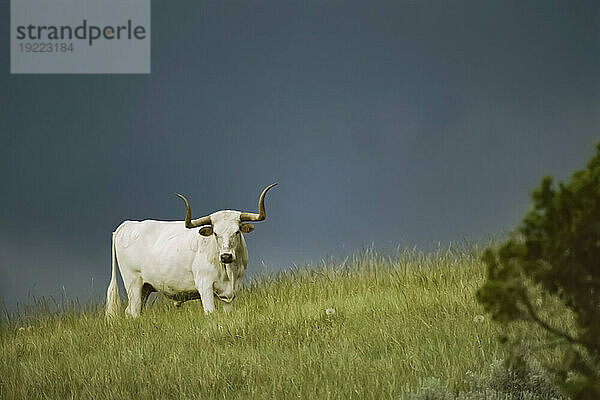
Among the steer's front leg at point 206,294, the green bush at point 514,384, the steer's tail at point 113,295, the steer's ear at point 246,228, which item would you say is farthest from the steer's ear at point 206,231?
the green bush at point 514,384

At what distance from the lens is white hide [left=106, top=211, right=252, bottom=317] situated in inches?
217

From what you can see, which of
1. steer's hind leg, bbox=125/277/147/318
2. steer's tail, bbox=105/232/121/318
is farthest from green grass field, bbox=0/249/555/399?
steer's tail, bbox=105/232/121/318

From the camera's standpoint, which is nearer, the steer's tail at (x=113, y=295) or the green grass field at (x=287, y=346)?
the green grass field at (x=287, y=346)

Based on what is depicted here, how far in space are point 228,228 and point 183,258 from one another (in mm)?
624

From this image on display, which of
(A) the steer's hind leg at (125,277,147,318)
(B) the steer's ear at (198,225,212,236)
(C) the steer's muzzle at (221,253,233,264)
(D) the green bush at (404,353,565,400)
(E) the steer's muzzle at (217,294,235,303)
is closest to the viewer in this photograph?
(D) the green bush at (404,353,565,400)

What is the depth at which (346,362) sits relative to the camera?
3.84 meters

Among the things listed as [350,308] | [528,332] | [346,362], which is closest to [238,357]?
[346,362]

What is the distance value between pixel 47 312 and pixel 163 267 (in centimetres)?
146

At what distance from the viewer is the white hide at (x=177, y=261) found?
18.0 ft

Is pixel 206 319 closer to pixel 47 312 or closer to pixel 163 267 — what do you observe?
pixel 163 267

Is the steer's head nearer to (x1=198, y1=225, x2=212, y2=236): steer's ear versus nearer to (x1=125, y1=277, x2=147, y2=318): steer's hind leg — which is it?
(x1=198, y1=225, x2=212, y2=236): steer's ear

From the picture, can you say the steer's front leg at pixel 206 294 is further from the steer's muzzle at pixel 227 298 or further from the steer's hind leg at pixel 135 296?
the steer's hind leg at pixel 135 296

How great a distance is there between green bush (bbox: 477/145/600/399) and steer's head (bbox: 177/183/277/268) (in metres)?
3.28

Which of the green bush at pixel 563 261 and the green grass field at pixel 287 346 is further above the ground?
the green bush at pixel 563 261
